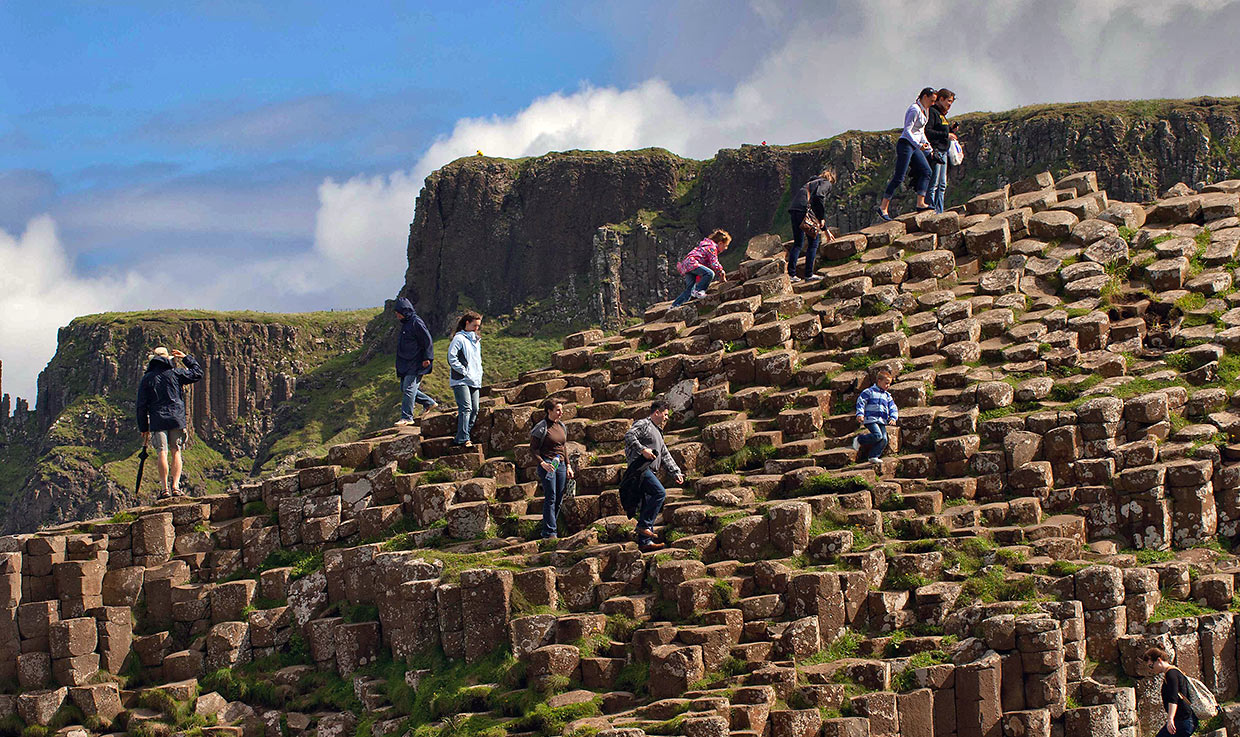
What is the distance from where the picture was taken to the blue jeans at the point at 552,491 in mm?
24078

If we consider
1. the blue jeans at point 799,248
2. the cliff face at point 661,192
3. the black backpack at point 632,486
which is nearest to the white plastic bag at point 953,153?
the blue jeans at point 799,248

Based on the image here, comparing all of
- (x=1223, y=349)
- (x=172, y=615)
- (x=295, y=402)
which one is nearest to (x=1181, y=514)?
(x=1223, y=349)

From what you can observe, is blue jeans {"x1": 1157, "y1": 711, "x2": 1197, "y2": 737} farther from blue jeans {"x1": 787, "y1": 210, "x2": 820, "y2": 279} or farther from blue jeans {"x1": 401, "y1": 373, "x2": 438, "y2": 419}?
blue jeans {"x1": 401, "y1": 373, "x2": 438, "y2": 419}

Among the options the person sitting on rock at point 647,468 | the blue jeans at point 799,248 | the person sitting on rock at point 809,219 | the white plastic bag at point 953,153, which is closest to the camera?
the person sitting on rock at point 647,468

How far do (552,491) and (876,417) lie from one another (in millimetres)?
5215

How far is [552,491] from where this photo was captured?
24.2 metres

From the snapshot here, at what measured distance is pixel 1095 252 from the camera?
1133 inches

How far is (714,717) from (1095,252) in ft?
46.2

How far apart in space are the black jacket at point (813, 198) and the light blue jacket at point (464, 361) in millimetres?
7128

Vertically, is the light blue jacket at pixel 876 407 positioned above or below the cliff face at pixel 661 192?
below

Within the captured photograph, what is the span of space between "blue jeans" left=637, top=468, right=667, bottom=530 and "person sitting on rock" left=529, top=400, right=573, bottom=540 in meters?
1.74

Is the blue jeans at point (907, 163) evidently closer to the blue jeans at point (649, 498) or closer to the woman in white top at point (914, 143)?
the woman in white top at point (914, 143)

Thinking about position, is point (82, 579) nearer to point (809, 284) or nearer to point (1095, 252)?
point (809, 284)

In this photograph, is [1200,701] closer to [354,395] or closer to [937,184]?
[937,184]
